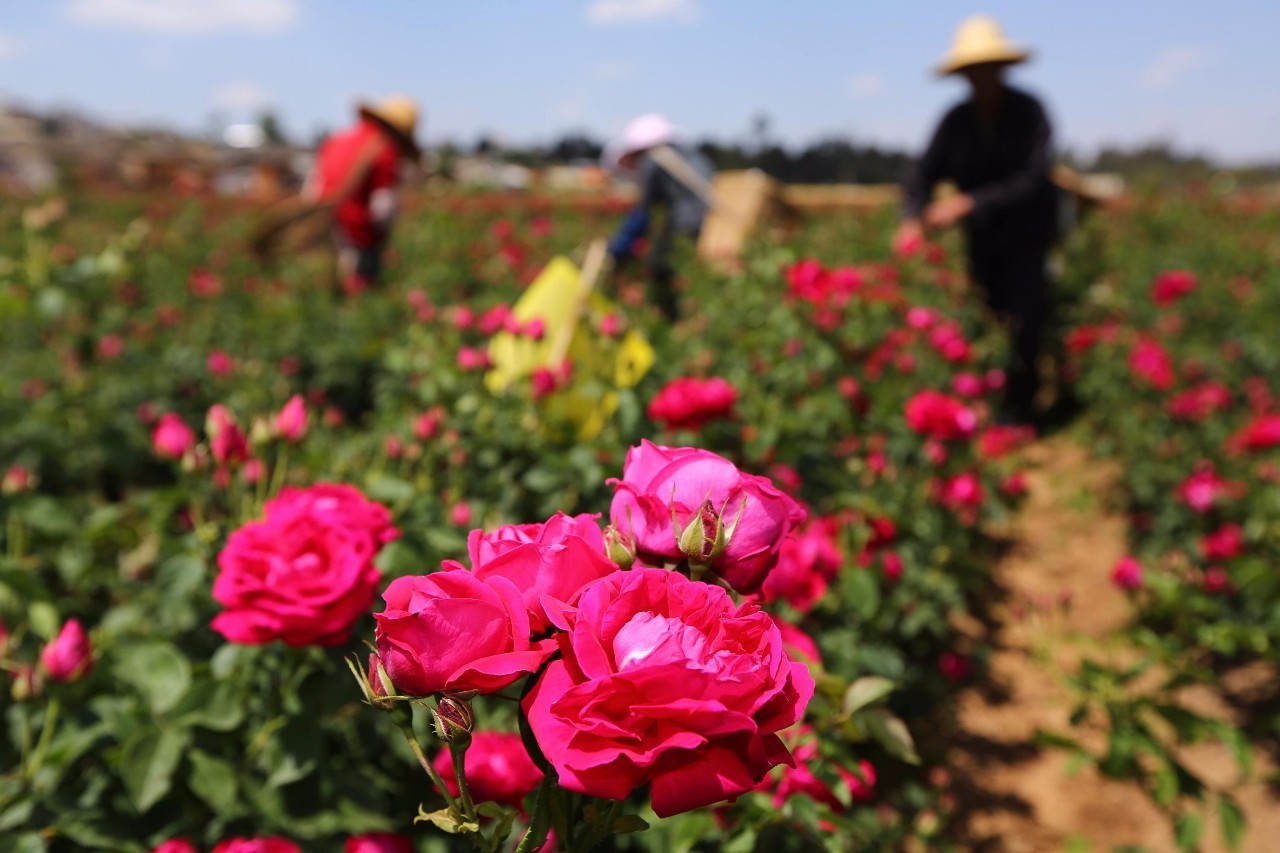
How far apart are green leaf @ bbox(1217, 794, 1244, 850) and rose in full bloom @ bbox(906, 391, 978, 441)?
836 millimetres

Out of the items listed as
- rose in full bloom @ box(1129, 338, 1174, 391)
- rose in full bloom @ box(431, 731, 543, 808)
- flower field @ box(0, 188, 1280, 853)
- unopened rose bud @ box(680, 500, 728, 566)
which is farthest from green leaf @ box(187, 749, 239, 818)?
rose in full bloom @ box(1129, 338, 1174, 391)

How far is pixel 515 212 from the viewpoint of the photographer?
8.72 meters

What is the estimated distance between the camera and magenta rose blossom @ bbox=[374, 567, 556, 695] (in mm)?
487

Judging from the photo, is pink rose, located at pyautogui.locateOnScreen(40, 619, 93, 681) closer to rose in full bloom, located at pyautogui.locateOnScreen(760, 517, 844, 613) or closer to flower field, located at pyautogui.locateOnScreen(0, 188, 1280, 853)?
flower field, located at pyautogui.locateOnScreen(0, 188, 1280, 853)

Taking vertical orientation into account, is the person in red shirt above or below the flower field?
above

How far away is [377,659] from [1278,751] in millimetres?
2608

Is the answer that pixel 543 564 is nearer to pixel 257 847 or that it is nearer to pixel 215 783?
pixel 257 847

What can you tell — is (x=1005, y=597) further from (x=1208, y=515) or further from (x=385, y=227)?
(x=385, y=227)

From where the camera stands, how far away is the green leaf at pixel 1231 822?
1585 mm

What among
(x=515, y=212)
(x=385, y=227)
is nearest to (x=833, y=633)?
(x=385, y=227)

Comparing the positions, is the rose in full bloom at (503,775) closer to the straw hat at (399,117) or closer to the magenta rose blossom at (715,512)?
the magenta rose blossom at (715,512)

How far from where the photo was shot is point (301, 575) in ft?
2.72

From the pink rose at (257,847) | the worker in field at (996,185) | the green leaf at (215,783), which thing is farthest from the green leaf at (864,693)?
the worker in field at (996,185)

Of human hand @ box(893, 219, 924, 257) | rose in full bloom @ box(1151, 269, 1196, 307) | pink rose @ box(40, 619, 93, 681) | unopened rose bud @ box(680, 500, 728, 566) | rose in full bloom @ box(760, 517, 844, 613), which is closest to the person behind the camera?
unopened rose bud @ box(680, 500, 728, 566)
